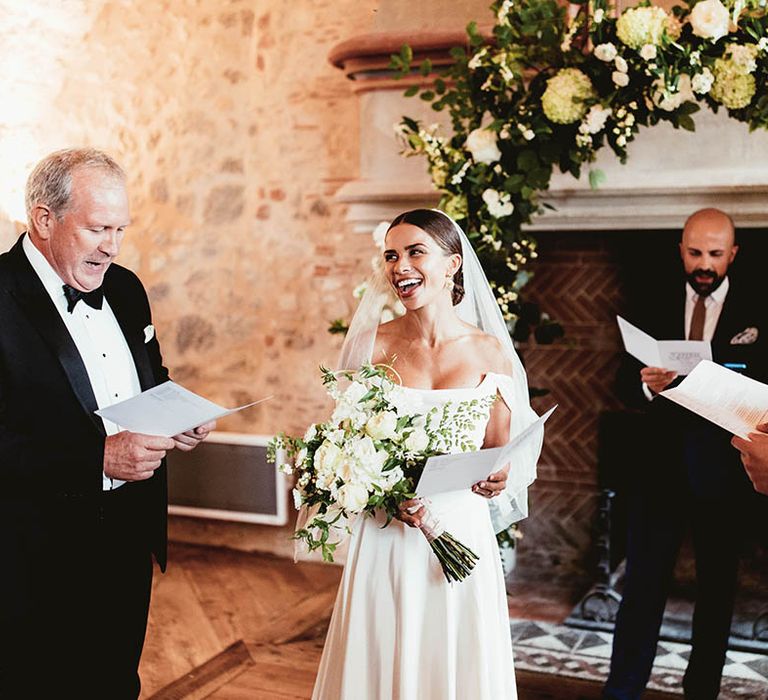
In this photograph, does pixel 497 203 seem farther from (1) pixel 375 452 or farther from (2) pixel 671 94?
(1) pixel 375 452

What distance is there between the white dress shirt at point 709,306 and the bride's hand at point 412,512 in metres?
1.37

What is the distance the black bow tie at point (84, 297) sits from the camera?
2686 millimetres

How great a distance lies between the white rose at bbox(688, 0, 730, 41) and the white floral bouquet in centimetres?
162

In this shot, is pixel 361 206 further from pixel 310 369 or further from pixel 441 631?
pixel 441 631

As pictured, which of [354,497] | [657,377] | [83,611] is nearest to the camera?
[354,497]

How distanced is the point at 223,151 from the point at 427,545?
3.54 metres

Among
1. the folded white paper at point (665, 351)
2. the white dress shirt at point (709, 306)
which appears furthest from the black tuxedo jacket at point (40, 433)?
the white dress shirt at point (709, 306)

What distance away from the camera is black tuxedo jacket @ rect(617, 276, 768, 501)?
3.49 m

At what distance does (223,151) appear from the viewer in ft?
18.5

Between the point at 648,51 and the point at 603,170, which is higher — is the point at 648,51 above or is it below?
above

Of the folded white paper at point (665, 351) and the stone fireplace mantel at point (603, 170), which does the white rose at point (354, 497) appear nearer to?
the folded white paper at point (665, 351)

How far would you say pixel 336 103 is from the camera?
5355 mm

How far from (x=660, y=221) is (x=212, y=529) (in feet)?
10.2

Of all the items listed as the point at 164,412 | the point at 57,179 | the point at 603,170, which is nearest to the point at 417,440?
the point at 164,412
